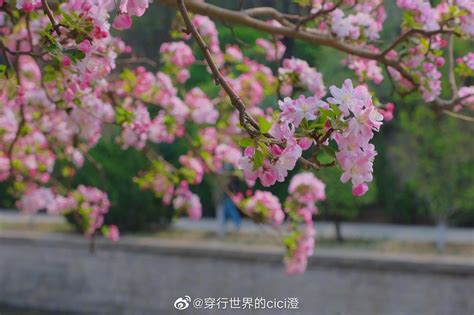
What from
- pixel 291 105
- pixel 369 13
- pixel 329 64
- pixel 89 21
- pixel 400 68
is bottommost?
pixel 291 105

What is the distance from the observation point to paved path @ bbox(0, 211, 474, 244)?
8.82 m

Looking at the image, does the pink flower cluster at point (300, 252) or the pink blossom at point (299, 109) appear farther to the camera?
the pink flower cluster at point (300, 252)

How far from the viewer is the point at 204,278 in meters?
7.55

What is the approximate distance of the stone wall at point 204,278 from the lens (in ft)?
22.0

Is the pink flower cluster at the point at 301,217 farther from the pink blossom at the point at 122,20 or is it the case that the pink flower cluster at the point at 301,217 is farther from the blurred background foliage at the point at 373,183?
the blurred background foliage at the point at 373,183

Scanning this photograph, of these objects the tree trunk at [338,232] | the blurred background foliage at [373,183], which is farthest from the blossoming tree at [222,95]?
the tree trunk at [338,232]

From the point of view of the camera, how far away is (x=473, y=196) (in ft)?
27.2

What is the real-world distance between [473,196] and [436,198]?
16.8 inches

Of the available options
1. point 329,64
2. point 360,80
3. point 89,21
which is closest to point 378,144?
point 329,64

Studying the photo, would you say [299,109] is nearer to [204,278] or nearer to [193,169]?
[193,169]

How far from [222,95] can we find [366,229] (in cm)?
516

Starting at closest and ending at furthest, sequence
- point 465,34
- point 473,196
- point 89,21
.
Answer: point 89,21, point 465,34, point 473,196

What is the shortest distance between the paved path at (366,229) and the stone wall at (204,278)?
1.15m

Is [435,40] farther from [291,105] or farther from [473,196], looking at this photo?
[473,196]
